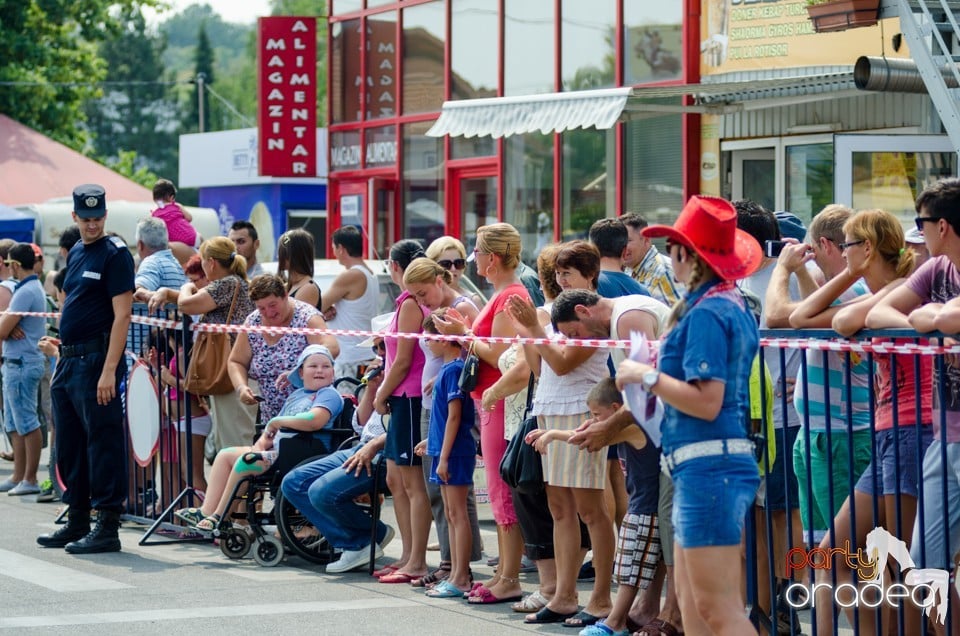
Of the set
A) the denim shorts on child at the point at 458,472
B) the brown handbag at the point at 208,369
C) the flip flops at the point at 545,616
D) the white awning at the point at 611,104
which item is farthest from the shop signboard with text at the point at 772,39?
the flip flops at the point at 545,616

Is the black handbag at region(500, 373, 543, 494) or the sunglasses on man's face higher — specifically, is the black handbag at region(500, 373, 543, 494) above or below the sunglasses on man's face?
below

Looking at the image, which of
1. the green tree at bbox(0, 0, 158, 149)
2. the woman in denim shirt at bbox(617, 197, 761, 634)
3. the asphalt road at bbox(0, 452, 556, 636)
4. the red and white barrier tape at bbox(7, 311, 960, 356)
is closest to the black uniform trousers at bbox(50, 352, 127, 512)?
the asphalt road at bbox(0, 452, 556, 636)

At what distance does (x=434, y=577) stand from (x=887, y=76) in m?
5.24

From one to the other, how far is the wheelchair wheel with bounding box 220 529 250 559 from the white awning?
209 inches

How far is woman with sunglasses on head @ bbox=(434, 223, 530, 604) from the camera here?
26.5ft

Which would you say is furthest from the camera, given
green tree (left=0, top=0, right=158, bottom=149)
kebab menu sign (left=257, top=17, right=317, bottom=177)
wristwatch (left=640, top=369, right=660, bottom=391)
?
green tree (left=0, top=0, right=158, bottom=149)

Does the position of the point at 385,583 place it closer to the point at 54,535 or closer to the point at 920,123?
the point at 54,535

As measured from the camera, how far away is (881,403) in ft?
20.2

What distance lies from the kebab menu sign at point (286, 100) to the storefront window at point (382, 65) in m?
1.55

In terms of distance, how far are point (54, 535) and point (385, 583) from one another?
7.75 ft

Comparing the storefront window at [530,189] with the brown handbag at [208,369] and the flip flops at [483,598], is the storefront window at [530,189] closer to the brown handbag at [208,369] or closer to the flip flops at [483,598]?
the brown handbag at [208,369]

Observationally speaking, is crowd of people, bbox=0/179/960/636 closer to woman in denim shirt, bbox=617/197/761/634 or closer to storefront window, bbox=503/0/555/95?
woman in denim shirt, bbox=617/197/761/634

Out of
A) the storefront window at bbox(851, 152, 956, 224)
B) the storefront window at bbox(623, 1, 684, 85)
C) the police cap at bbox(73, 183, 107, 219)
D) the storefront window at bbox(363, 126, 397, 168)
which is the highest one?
the storefront window at bbox(623, 1, 684, 85)

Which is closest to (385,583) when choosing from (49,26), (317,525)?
(317,525)
